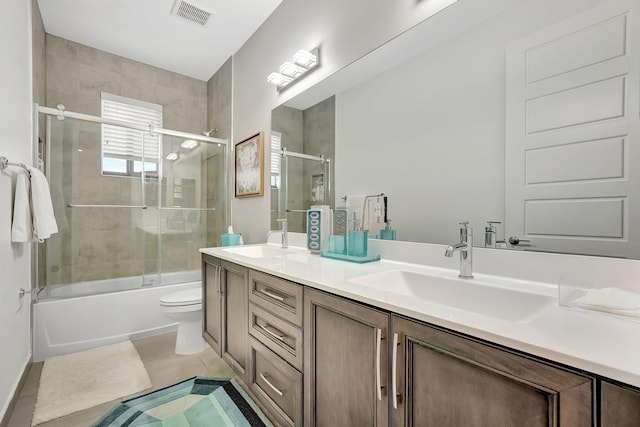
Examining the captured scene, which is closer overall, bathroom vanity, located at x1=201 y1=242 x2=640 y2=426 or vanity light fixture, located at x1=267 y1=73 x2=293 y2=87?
bathroom vanity, located at x1=201 y1=242 x2=640 y2=426

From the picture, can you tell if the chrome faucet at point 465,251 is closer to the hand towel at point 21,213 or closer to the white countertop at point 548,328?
the white countertop at point 548,328

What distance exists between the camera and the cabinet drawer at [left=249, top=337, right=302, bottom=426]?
3.86 feet

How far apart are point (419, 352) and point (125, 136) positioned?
315cm

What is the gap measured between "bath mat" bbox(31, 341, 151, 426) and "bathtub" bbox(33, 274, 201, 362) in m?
0.10

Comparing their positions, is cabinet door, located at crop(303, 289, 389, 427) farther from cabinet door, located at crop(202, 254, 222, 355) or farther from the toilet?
the toilet

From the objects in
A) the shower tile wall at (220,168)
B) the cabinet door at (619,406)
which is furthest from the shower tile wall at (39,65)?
the cabinet door at (619,406)

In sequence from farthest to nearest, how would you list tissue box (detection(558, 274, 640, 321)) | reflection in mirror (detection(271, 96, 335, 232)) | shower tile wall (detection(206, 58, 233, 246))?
shower tile wall (detection(206, 58, 233, 246))
reflection in mirror (detection(271, 96, 335, 232))
tissue box (detection(558, 274, 640, 321))

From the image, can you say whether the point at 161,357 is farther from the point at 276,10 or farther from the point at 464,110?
the point at 276,10

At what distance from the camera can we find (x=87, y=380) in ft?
6.00

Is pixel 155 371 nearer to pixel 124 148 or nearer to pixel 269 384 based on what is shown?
pixel 269 384

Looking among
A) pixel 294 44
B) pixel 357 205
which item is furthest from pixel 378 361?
pixel 294 44

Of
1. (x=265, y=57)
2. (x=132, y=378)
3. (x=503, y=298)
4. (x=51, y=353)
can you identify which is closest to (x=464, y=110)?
(x=503, y=298)

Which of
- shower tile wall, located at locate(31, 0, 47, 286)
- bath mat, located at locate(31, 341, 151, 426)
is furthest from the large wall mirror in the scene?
shower tile wall, located at locate(31, 0, 47, 286)

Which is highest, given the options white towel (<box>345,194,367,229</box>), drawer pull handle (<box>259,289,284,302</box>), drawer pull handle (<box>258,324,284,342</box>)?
white towel (<box>345,194,367,229</box>)
